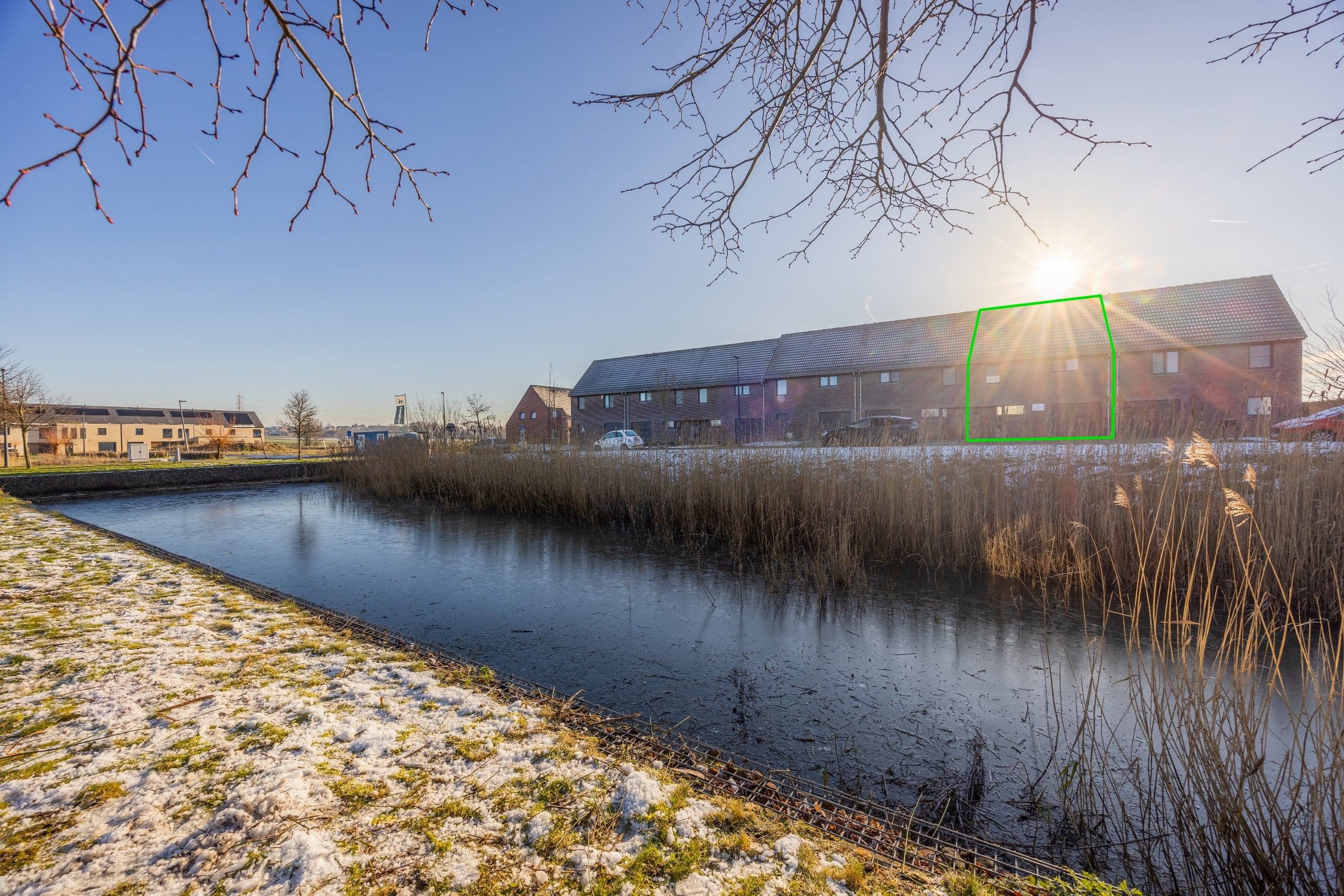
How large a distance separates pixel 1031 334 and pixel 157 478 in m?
32.1

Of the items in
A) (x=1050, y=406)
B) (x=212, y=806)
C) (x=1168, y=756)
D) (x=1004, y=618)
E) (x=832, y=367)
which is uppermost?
(x=832, y=367)

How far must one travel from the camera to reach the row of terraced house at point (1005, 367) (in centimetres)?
2069

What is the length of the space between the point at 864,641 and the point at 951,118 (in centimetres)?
332

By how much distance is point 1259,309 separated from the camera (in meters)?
21.3

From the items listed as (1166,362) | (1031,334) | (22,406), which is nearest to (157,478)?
(22,406)

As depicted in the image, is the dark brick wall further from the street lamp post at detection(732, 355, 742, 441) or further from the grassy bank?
the grassy bank

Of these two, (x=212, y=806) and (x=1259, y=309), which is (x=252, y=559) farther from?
(x=1259, y=309)

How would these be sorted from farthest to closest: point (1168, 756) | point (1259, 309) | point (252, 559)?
point (1259, 309), point (252, 559), point (1168, 756)

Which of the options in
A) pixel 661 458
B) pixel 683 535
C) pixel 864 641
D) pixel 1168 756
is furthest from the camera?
pixel 661 458

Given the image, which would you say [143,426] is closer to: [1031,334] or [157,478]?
[157,478]

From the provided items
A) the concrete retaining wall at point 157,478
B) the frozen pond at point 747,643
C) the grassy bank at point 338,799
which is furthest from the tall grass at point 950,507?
the concrete retaining wall at point 157,478

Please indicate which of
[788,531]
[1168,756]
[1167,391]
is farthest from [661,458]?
[1167,391]

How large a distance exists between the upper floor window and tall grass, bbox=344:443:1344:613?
21577mm

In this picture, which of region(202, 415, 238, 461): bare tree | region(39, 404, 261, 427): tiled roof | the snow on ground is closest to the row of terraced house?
the snow on ground
